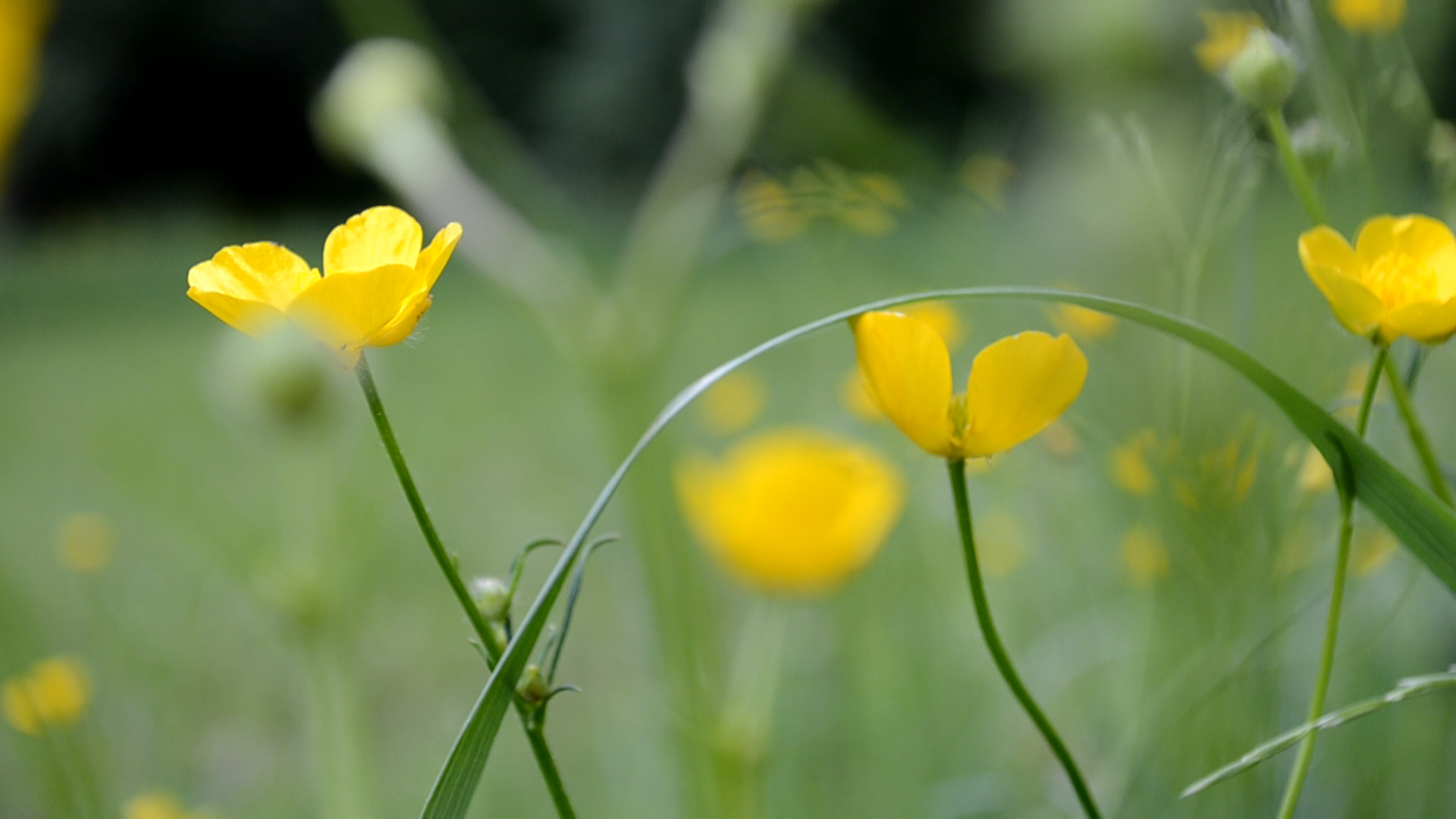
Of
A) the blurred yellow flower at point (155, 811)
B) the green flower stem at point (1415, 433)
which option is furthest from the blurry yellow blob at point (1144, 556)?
the blurred yellow flower at point (155, 811)

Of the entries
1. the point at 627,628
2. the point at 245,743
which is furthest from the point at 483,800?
the point at 627,628

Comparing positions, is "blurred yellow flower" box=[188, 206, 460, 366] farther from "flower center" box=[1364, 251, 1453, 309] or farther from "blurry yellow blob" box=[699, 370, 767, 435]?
"blurry yellow blob" box=[699, 370, 767, 435]

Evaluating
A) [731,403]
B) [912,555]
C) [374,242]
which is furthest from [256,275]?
[731,403]

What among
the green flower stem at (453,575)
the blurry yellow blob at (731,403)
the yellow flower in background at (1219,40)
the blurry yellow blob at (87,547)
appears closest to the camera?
the green flower stem at (453,575)

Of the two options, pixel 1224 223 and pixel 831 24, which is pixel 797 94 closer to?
pixel 1224 223

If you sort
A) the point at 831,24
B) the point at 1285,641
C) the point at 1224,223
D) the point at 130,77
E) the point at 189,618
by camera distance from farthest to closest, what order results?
the point at 130,77, the point at 831,24, the point at 189,618, the point at 1285,641, the point at 1224,223

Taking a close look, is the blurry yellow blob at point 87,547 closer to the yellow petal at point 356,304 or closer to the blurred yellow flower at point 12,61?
the blurred yellow flower at point 12,61

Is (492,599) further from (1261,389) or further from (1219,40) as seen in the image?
(1219,40)
